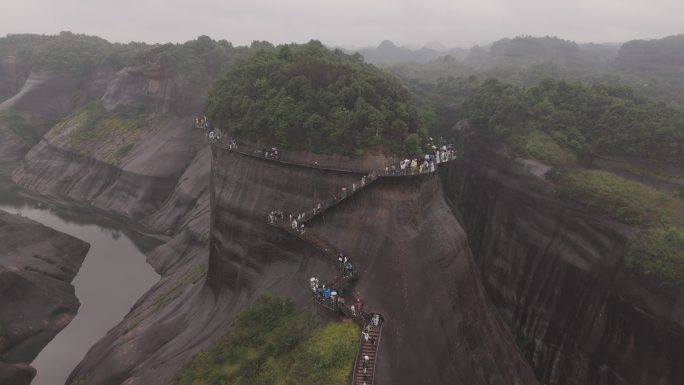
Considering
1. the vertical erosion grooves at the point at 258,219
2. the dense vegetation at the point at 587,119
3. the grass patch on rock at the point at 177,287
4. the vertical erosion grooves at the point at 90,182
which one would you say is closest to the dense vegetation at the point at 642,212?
the dense vegetation at the point at 587,119

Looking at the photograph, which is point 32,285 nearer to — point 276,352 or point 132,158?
point 276,352

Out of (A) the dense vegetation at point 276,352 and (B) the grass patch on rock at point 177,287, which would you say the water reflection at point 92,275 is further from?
(A) the dense vegetation at point 276,352

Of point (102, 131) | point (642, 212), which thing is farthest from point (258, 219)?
point (102, 131)

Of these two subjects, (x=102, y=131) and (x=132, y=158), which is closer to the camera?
(x=132, y=158)

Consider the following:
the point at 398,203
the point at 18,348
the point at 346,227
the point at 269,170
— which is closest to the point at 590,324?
the point at 398,203

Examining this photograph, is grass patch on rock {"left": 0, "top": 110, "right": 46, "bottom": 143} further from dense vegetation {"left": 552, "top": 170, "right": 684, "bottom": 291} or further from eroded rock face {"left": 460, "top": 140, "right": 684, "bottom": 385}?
dense vegetation {"left": 552, "top": 170, "right": 684, "bottom": 291}

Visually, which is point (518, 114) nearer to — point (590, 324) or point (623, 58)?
point (590, 324)
